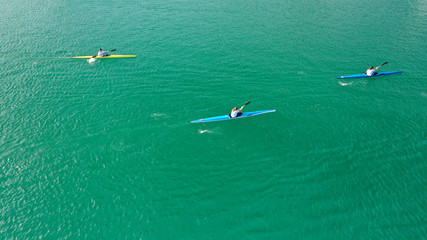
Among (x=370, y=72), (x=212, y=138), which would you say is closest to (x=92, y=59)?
(x=212, y=138)

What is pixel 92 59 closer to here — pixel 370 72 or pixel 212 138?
pixel 212 138

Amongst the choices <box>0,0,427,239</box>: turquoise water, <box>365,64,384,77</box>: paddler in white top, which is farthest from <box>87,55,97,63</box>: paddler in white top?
<box>365,64,384,77</box>: paddler in white top

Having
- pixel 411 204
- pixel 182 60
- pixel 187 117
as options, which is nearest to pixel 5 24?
pixel 182 60

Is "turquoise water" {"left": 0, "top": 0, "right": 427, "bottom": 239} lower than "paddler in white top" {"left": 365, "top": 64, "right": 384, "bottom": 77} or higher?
lower

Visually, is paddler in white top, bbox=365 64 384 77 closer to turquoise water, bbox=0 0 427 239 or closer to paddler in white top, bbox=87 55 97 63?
turquoise water, bbox=0 0 427 239

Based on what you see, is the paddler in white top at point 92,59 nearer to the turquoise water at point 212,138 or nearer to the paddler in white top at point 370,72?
the turquoise water at point 212,138

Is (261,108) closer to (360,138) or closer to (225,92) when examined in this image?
(225,92)

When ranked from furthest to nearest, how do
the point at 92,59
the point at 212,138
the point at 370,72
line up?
the point at 92,59, the point at 370,72, the point at 212,138

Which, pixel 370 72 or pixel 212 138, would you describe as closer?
pixel 212 138
